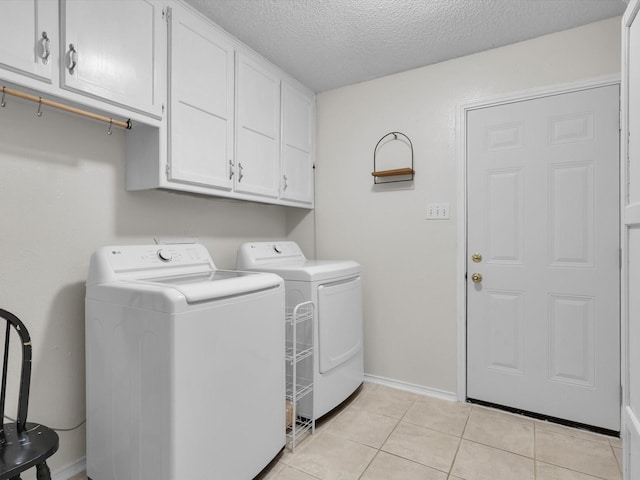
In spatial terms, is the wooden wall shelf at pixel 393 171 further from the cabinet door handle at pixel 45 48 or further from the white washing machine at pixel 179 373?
the cabinet door handle at pixel 45 48

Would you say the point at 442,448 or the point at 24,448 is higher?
the point at 24,448

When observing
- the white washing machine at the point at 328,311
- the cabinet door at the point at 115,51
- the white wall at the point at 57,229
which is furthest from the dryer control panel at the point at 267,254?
the cabinet door at the point at 115,51

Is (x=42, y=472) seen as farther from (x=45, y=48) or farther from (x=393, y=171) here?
(x=393, y=171)

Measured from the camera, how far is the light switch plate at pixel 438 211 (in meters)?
2.47

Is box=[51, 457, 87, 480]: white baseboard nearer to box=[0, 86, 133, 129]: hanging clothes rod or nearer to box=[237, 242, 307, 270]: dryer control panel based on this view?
box=[237, 242, 307, 270]: dryer control panel

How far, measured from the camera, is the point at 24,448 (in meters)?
1.12

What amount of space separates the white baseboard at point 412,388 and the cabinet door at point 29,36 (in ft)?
8.68

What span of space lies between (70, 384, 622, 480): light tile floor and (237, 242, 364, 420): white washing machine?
0.70ft

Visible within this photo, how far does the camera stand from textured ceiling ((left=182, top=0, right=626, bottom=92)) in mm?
1890

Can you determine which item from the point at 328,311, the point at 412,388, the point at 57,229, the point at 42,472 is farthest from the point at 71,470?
the point at 412,388

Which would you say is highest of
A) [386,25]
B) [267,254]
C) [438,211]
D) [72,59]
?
[386,25]

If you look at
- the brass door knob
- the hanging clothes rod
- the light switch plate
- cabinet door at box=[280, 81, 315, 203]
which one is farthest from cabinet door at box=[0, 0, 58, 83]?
the brass door knob

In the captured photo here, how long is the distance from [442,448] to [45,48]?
254 centimetres

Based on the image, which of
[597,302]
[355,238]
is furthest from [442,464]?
[355,238]
